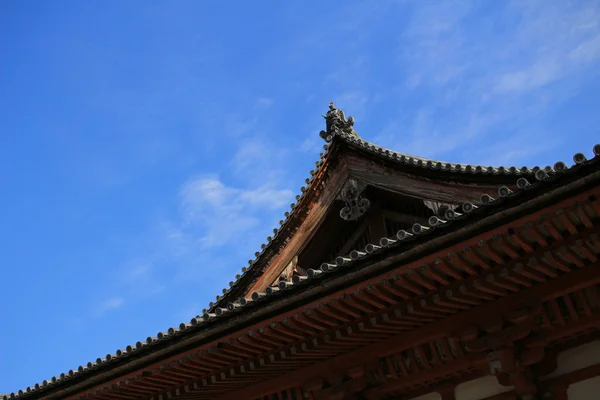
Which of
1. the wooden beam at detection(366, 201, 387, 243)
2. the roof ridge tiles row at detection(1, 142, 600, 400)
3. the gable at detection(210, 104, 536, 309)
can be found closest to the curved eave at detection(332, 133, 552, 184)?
the gable at detection(210, 104, 536, 309)

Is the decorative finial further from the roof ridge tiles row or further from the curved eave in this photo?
the roof ridge tiles row

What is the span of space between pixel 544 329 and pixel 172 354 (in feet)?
14.8

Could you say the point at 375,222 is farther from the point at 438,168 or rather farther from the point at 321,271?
the point at 321,271

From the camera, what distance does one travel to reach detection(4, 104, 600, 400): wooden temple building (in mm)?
6422

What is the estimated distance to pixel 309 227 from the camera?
11578 mm

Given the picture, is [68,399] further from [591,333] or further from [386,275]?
[591,333]

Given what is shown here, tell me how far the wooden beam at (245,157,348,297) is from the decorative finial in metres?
0.56

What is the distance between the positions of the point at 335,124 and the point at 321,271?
533 cm

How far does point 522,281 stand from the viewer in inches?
278

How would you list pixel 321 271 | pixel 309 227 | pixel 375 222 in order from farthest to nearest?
1. pixel 309 227
2. pixel 375 222
3. pixel 321 271

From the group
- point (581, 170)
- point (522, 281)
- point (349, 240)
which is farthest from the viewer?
point (349, 240)

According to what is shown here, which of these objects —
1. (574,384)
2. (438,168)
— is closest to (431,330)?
(574,384)

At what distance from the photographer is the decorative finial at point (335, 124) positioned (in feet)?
38.9

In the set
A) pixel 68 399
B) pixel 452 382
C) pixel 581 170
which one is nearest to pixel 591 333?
pixel 452 382
